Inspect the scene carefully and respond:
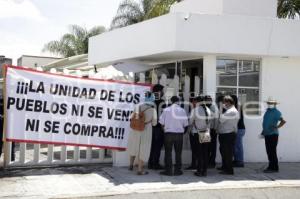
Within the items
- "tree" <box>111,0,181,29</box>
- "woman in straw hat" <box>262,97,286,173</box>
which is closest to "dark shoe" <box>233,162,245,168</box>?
"woman in straw hat" <box>262,97,286,173</box>

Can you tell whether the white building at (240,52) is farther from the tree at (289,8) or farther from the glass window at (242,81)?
the tree at (289,8)

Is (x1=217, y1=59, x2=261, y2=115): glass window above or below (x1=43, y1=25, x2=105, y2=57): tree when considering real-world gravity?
below

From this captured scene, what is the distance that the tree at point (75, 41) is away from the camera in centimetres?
3025

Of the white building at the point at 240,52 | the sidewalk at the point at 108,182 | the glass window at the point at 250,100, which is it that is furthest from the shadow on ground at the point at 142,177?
the glass window at the point at 250,100

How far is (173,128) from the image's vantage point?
9.81 metres

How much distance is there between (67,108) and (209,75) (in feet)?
12.5

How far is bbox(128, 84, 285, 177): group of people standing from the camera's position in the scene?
9.87 m

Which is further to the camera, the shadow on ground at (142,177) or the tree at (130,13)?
the tree at (130,13)

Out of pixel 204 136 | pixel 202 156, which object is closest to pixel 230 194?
pixel 202 156

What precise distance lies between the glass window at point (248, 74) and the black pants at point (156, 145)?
2.98 meters

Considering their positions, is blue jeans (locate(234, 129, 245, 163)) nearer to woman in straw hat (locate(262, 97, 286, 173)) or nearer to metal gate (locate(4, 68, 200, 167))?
woman in straw hat (locate(262, 97, 286, 173))

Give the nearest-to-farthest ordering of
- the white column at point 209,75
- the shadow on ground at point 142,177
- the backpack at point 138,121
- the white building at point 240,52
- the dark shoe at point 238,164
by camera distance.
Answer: the shadow on ground at point 142,177 < the backpack at point 138,121 < the white building at point 240,52 < the dark shoe at point 238,164 < the white column at point 209,75

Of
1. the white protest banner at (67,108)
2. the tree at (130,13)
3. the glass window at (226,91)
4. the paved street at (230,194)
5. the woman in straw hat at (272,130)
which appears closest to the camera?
the paved street at (230,194)

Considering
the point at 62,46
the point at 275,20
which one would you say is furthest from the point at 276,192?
the point at 62,46
